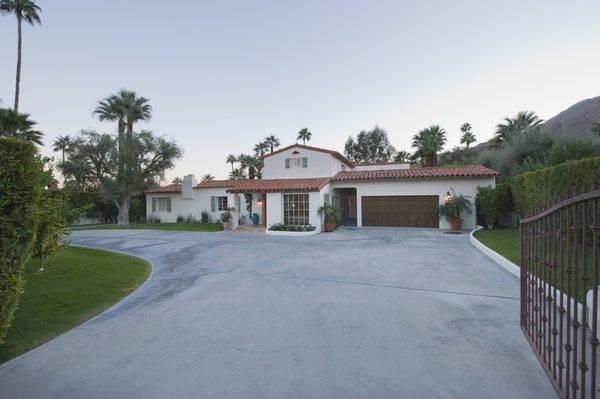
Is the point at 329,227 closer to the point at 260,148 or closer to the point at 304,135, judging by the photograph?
the point at 304,135

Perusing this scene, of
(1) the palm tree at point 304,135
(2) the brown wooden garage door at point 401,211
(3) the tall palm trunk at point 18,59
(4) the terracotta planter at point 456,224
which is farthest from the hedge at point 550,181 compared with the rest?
(3) the tall palm trunk at point 18,59

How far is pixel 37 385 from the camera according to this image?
9.69ft

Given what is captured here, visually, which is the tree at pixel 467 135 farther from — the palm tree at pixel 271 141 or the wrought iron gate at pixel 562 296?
the wrought iron gate at pixel 562 296

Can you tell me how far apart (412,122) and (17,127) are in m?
37.6

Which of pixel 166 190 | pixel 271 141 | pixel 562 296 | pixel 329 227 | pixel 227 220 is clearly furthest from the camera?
pixel 271 141

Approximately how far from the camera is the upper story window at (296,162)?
21.7 metres

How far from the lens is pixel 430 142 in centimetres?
3497

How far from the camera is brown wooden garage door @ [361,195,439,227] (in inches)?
722

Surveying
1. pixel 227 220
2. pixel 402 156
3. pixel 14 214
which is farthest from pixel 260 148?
pixel 14 214

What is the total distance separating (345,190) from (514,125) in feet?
69.8

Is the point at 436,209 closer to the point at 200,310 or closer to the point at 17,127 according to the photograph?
the point at 200,310

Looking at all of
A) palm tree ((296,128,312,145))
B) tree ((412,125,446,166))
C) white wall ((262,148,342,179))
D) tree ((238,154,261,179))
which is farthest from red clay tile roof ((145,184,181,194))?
tree ((412,125,446,166))

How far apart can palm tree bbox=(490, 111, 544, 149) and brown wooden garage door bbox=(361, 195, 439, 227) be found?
16856 mm

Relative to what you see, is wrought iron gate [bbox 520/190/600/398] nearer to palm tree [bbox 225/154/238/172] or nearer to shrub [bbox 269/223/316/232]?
shrub [bbox 269/223/316/232]
